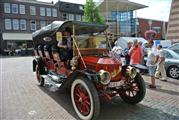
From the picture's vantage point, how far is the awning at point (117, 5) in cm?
3536

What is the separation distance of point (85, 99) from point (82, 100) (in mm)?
118

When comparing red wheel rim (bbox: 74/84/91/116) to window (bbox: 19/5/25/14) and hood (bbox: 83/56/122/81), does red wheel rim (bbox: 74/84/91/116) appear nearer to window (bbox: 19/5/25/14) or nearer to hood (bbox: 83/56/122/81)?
hood (bbox: 83/56/122/81)

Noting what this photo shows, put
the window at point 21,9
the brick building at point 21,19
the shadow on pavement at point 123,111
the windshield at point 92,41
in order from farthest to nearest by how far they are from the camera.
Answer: the window at point 21,9 < the brick building at point 21,19 < the windshield at point 92,41 < the shadow on pavement at point 123,111

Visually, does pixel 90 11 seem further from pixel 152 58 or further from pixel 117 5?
pixel 152 58

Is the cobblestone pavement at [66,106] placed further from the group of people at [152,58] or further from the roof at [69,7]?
the roof at [69,7]

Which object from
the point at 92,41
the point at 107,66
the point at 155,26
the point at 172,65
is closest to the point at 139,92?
the point at 107,66

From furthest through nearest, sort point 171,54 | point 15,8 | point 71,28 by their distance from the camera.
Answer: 1. point 15,8
2. point 171,54
3. point 71,28

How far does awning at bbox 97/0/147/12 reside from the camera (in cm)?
3536

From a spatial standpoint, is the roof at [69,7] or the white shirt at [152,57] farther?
the roof at [69,7]

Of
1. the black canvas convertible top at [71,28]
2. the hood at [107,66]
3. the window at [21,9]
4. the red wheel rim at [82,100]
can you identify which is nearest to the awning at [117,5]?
the window at [21,9]

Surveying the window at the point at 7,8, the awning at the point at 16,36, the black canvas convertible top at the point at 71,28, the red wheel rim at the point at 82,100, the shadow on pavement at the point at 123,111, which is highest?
the window at the point at 7,8

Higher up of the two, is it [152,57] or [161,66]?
[152,57]

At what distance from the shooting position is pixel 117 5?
3712 centimetres

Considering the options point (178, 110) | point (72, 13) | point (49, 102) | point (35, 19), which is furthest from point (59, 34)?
point (72, 13)
